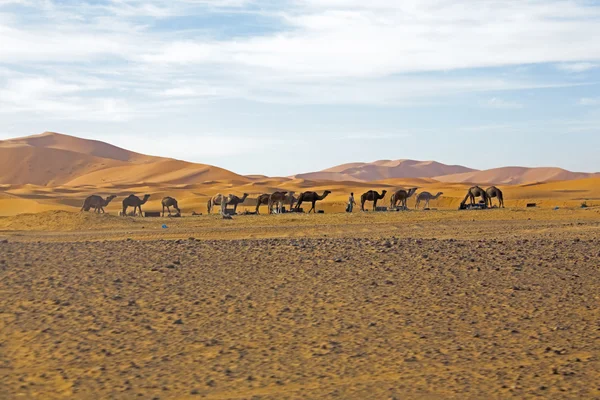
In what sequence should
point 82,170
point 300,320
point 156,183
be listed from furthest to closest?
1. point 82,170
2. point 156,183
3. point 300,320

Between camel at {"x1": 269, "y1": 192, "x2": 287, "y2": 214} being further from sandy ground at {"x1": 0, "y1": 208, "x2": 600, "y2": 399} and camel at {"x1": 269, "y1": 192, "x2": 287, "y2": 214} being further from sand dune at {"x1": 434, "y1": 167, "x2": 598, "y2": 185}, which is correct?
sand dune at {"x1": 434, "y1": 167, "x2": 598, "y2": 185}

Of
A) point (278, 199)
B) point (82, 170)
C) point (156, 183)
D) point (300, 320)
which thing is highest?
point (82, 170)

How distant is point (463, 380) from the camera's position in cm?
634

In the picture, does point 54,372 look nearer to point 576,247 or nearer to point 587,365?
point 587,365

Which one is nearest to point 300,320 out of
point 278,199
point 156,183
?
point 278,199

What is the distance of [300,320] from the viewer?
27.5ft

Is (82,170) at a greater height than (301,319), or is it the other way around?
(82,170)

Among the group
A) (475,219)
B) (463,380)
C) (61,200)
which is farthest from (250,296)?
(61,200)

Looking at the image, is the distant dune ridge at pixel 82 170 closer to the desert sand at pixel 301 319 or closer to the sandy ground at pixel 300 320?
the desert sand at pixel 301 319

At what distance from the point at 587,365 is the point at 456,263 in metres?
5.27

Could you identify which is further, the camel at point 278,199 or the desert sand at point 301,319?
the camel at point 278,199

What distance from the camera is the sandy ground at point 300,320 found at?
249 inches

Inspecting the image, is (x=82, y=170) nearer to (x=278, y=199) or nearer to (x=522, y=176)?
(x=278, y=199)

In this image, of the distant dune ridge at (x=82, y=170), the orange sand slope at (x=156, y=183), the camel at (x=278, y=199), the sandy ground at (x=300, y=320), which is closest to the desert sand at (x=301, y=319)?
the sandy ground at (x=300, y=320)
